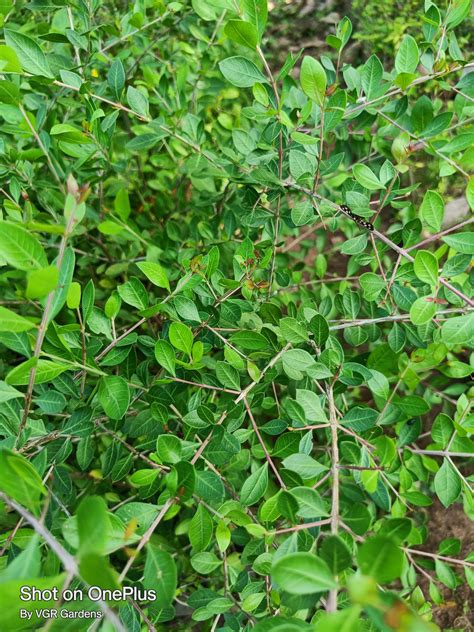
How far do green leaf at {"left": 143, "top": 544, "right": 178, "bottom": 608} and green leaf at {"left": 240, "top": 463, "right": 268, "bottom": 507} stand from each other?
34cm

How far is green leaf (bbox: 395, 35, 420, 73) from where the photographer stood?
104 cm

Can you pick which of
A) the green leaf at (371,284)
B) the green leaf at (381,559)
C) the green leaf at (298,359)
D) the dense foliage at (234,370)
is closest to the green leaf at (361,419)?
the dense foliage at (234,370)

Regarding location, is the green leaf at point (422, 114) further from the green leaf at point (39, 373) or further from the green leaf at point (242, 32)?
the green leaf at point (39, 373)

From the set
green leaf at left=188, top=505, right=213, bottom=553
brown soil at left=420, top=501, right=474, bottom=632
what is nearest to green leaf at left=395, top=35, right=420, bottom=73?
green leaf at left=188, top=505, right=213, bottom=553

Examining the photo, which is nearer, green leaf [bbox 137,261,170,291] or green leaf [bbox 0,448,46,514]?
green leaf [bbox 0,448,46,514]

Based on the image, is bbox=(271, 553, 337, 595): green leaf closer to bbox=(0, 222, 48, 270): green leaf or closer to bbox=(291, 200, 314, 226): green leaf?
bbox=(0, 222, 48, 270): green leaf

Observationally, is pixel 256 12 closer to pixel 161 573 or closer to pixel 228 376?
pixel 228 376

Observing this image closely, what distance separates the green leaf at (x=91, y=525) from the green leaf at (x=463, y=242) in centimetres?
77

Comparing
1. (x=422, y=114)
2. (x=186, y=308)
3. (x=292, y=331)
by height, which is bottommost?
(x=292, y=331)

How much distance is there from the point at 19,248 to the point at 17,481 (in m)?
0.30

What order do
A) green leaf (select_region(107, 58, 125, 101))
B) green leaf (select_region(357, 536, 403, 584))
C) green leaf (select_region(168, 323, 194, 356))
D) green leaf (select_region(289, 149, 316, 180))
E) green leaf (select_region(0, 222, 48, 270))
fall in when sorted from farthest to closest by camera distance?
green leaf (select_region(107, 58, 125, 101))
green leaf (select_region(289, 149, 316, 180))
green leaf (select_region(168, 323, 194, 356))
green leaf (select_region(0, 222, 48, 270))
green leaf (select_region(357, 536, 403, 584))

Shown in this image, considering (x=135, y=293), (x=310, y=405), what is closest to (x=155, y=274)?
(x=135, y=293)

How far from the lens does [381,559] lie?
53cm

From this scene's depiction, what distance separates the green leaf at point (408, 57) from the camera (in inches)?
41.0
